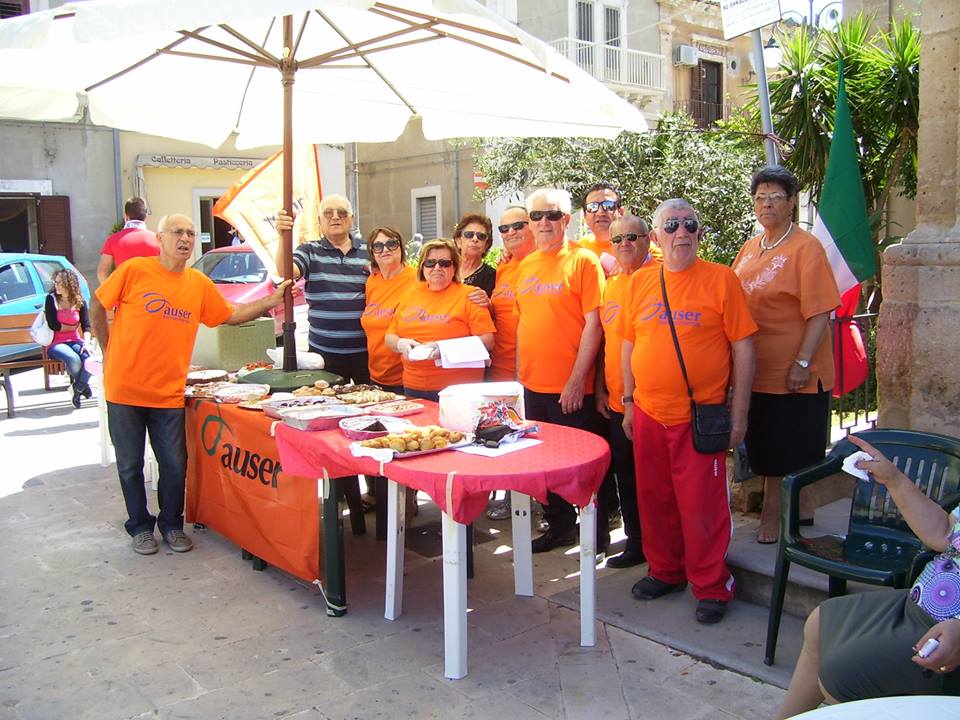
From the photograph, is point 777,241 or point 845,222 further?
point 845,222

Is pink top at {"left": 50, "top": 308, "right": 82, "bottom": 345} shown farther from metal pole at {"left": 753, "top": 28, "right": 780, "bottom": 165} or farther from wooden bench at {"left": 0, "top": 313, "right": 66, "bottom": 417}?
metal pole at {"left": 753, "top": 28, "right": 780, "bottom": 165}

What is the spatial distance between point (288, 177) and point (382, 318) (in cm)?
100

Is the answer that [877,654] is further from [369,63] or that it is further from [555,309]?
[369,63]

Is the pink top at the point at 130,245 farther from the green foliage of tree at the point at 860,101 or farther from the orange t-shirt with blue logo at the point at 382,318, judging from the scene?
the green foliage of tree at the point at 860,101

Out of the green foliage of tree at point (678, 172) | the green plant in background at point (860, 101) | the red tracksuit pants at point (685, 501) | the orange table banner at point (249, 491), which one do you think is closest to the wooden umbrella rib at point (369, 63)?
the orange table banner at point (249, 491)

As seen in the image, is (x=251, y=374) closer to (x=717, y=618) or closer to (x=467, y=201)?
(x=717, y=618)

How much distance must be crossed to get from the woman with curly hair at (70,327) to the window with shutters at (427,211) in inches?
660

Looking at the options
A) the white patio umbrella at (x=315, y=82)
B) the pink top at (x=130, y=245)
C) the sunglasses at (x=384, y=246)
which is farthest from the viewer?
the pink top at (x=130, y=245)

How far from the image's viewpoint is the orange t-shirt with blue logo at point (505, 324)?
5.10 metres

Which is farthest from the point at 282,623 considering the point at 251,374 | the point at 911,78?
the point at 911,78


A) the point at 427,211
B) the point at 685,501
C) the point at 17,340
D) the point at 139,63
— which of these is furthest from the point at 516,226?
the point at 427,211

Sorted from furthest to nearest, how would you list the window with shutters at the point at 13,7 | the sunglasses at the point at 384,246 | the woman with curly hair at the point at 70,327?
the window with shutters at the point at 13,7, the woman with curly hair at the point at 70,327, the sunglasses at the point at 384,246

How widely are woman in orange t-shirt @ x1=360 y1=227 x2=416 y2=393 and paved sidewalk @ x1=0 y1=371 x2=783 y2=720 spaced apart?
1006 mm

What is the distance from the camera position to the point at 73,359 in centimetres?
988
